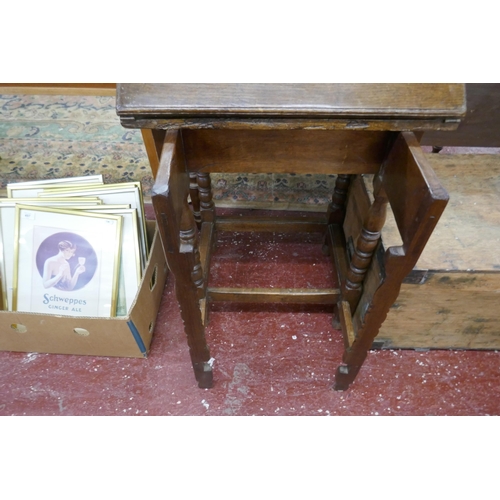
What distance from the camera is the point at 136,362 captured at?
4.51 ft

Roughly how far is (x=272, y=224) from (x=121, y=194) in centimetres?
63

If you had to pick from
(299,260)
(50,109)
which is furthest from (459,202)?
(50,109)

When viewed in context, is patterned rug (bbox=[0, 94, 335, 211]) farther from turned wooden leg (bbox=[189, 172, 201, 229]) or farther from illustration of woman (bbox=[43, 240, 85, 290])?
illustration of woman (bbox=[43, 240, 85, 290])

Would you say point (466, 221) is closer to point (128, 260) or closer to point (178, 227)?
point (178, 227)

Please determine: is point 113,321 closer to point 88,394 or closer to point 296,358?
point 88,394

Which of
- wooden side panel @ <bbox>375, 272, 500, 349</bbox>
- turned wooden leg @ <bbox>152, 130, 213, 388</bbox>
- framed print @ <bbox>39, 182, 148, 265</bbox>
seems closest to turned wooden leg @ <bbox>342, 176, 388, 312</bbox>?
wooden side panel @ <bbox>375, 272, 500, 349</bbox>

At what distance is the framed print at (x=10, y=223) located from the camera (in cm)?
139

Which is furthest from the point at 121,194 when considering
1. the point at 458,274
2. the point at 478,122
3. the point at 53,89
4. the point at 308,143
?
the point at 53,89

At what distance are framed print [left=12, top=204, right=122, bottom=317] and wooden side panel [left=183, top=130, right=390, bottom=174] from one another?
0.54 m

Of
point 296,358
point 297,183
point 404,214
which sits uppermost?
point 404,214

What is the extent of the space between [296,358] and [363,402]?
26cm

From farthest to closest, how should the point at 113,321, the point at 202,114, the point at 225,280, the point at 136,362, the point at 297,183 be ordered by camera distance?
the point at 297,183 < the point at 225,280 < the point at 136,362 < the point at 113,321 < the point at 202,114

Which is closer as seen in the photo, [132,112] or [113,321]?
[132,112]

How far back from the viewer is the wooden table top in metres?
0.81
